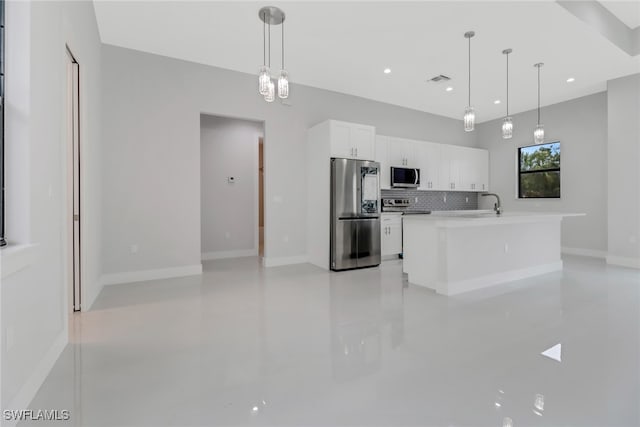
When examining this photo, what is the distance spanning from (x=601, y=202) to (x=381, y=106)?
4.57 metres

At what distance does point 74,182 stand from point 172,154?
5.35 ft

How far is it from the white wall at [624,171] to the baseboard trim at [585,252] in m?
0.62

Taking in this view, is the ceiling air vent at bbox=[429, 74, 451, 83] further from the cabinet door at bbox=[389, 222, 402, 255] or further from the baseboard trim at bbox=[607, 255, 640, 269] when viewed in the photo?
the baseboard trim at bbox=[607, 255, 640, 269]

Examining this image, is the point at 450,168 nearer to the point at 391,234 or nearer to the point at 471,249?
the point at 391,234

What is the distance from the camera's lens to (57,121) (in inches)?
87.8

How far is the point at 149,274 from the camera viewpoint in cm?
438

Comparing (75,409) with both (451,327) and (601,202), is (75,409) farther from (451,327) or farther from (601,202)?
(601,202)

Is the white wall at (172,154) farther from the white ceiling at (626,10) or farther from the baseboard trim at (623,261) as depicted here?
the baseboard trim at (623,261)

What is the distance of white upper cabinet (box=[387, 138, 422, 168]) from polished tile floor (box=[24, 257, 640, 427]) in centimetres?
337

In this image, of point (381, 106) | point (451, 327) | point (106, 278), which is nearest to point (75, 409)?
point (451, 327)

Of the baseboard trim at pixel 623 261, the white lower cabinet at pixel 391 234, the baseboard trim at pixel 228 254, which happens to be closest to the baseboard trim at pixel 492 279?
the baseboard trim at pixel 623 261

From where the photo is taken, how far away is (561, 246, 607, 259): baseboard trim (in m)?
5.89

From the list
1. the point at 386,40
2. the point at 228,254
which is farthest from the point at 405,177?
the point at 228,254

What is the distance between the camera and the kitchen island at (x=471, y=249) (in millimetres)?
3662
